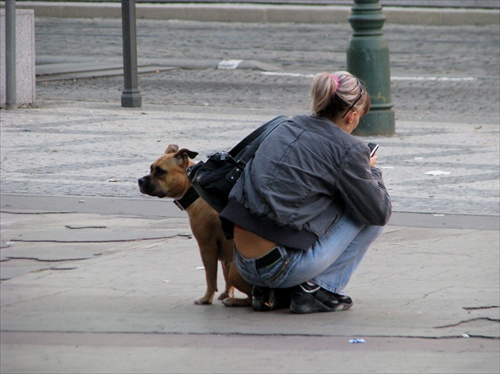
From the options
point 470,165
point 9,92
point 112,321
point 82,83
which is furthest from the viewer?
point 82,83

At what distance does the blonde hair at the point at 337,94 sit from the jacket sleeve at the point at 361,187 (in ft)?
0.60

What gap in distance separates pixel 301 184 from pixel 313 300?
597mm

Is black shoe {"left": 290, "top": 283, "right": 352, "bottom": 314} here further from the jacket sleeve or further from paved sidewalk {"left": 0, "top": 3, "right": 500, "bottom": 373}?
the jacket sleeve

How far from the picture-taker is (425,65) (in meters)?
20.0

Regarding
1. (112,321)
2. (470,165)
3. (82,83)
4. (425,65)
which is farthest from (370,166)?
(425,65)

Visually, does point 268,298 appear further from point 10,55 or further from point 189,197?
point 10,55

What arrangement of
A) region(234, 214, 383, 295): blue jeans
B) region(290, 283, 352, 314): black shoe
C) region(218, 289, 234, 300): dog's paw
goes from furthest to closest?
1. region(218, 289, 234, 300): dog's paw
2. region(290, 283, 352, 314): black shoe
3. region(234, 214, 383, 295): blue jeans

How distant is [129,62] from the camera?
1375 centimetres

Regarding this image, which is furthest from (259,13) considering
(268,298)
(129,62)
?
(268,298)

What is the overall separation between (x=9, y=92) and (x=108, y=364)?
9123mm

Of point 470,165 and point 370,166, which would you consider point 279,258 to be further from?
point 470,165

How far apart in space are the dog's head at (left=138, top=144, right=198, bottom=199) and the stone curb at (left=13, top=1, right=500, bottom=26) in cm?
2147

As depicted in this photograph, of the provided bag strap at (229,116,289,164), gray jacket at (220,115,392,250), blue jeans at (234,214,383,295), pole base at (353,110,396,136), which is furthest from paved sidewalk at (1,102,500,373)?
pole base at (353,110,396,136)

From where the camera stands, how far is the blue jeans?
5.17m
